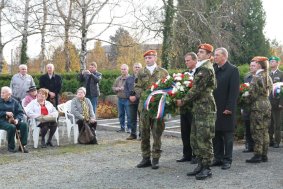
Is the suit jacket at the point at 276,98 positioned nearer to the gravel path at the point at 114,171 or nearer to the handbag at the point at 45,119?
the gravel path at the point at 114,171

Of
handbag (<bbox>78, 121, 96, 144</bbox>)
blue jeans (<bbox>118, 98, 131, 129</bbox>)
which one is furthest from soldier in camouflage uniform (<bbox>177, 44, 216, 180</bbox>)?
blue jeans (<bbox>118, 98, 131, 129</bbox>)

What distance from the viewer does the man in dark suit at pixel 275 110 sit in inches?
373

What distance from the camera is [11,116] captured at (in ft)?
30.8

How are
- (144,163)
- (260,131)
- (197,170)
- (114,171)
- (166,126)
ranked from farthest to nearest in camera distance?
1. (166,126)
2. (260,131)
3. (144,163)
4. (114,171)
5. (197,170)

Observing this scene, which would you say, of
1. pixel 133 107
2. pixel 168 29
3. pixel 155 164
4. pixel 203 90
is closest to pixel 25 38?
pixel 168 29

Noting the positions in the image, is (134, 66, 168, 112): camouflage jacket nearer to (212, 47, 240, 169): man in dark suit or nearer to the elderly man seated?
(212, 47, 240, 169): man in dark suit

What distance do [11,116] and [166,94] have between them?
3910mm

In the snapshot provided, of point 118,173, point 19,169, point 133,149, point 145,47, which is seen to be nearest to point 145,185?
point 118,173

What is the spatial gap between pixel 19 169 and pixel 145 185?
8.01 ft

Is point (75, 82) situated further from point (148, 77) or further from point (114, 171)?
point (114, 171)

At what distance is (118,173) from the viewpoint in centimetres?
709

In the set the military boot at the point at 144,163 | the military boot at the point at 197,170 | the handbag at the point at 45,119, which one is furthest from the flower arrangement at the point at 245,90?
the handbag at the point at 45,119

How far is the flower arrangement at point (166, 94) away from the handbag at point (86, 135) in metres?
3.37

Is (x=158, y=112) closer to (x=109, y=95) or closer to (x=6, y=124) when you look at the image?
(x=6, y=124)
